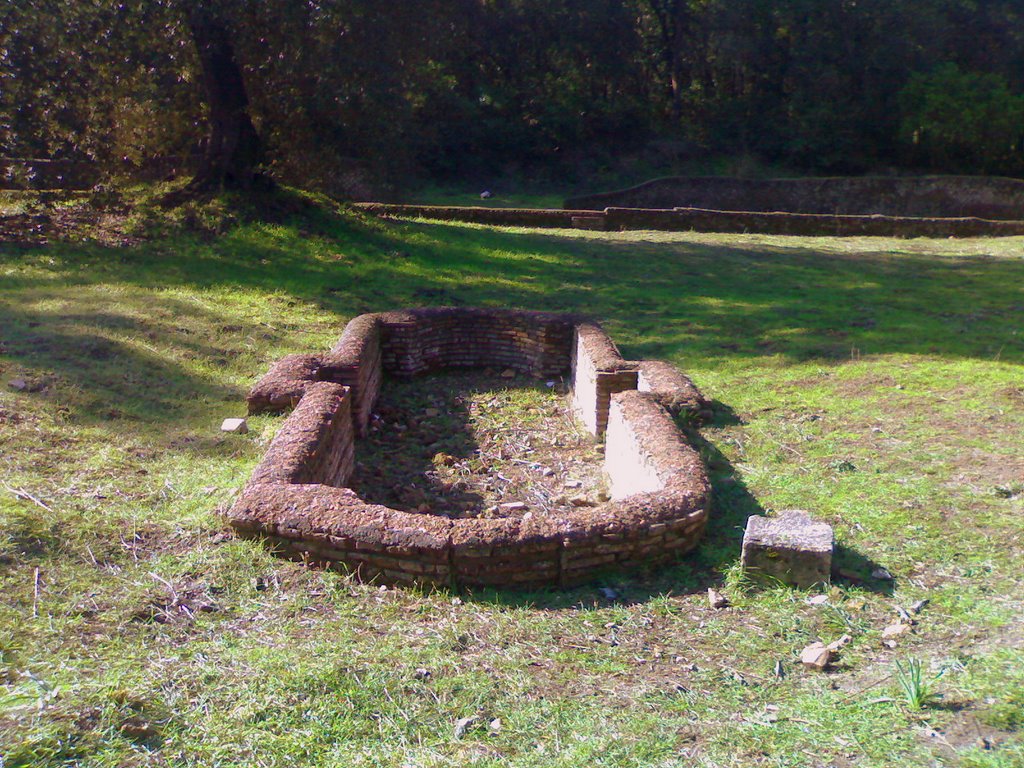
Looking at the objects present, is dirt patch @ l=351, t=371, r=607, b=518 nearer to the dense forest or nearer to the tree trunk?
the tree trunk

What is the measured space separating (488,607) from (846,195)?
70.3ft

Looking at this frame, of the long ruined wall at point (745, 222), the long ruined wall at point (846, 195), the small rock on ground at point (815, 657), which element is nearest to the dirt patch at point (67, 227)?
the long ruined wall at point (745, 222)

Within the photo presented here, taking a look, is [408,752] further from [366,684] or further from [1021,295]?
[1021,295]

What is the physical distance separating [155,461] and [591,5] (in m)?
24.3

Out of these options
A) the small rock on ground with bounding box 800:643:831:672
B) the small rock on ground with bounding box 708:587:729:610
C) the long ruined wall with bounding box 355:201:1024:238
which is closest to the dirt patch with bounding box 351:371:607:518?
the small rock on ground with bounding box 708:587:729:610

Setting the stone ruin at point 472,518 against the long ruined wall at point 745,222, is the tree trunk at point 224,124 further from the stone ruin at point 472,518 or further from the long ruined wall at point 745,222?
the stone ruin at point 472,518

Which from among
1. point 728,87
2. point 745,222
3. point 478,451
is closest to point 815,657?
point 478,451

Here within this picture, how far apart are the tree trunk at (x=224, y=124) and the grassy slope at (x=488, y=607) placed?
4.32 m

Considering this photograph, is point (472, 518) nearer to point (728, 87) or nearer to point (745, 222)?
point (745, 222)

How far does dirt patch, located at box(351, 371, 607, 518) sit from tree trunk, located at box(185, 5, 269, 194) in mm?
5607

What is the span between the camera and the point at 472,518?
14.9ft

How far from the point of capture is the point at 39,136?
10.6 m

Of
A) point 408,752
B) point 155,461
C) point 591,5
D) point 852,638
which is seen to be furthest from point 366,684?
point 591,5

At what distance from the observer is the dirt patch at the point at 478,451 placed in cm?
542
